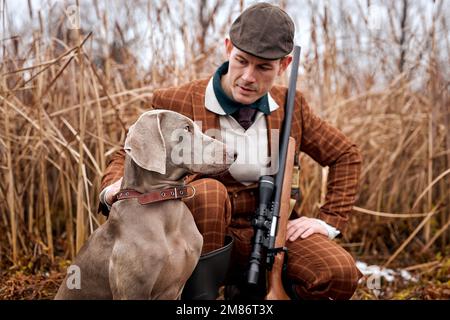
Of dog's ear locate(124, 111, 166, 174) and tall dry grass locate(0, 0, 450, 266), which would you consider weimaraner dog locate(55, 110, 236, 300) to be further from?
tall dry grass locate(0, 0, 450, 266)

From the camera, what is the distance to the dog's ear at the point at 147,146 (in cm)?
232

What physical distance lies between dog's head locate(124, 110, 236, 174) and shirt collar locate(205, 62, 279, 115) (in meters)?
0.60

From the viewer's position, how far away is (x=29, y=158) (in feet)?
12.9

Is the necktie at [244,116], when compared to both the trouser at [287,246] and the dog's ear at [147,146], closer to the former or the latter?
the trouser at [287,246]

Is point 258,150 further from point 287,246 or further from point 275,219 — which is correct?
point 287,246

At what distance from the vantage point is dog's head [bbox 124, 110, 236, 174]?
2336mm

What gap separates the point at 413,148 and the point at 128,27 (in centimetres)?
259

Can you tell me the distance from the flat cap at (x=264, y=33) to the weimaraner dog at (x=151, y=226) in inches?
24.2

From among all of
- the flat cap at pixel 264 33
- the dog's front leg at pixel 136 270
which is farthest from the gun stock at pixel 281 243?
the dog's front leg at pixel 136 270

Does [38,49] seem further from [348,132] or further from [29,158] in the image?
[348,132]

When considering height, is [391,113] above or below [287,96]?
below

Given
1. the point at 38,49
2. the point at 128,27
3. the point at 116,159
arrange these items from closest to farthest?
the point at 116,159, the point at 38,49, the point at 128,27

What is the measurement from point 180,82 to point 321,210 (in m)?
1.52

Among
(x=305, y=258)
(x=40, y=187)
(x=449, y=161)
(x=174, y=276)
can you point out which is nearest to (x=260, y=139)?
(x=305, y=258)
